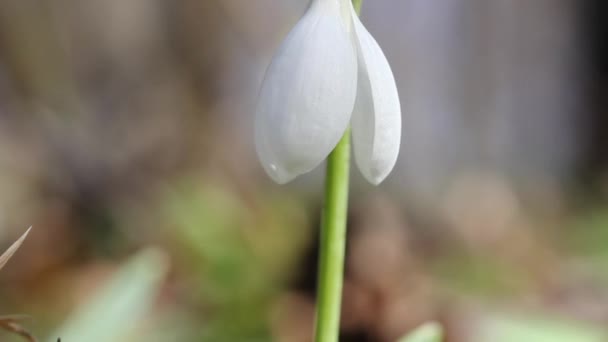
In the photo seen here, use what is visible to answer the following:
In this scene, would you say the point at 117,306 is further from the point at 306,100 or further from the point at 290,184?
the point at 290,184

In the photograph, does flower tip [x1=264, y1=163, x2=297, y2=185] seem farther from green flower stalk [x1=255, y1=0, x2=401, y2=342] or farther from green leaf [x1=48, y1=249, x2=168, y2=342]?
green leaf [x1=48, y1=249, x2=168, y2=342]

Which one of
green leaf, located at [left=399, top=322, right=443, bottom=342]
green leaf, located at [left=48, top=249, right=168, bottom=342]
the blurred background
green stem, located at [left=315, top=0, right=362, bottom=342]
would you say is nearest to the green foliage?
the blurred background

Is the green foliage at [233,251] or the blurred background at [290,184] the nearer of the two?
the green foliage at [233,251]

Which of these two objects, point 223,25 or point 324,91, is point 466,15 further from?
point 324,91

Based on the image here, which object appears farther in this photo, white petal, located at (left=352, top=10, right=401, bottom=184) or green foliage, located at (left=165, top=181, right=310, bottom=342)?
green foliage, located at (left=165, top=181, right=310, bottom=342)

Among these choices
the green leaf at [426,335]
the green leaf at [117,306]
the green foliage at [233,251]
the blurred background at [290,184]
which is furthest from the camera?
the blurred background at [290,184]

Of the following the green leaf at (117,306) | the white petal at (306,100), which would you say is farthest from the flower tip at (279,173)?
the green leaf at (117,306)

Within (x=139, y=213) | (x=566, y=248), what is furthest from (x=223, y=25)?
(x=566, y=248)

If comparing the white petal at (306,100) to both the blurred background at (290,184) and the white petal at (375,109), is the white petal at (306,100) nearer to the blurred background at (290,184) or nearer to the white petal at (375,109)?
the white petal at (375,109)
